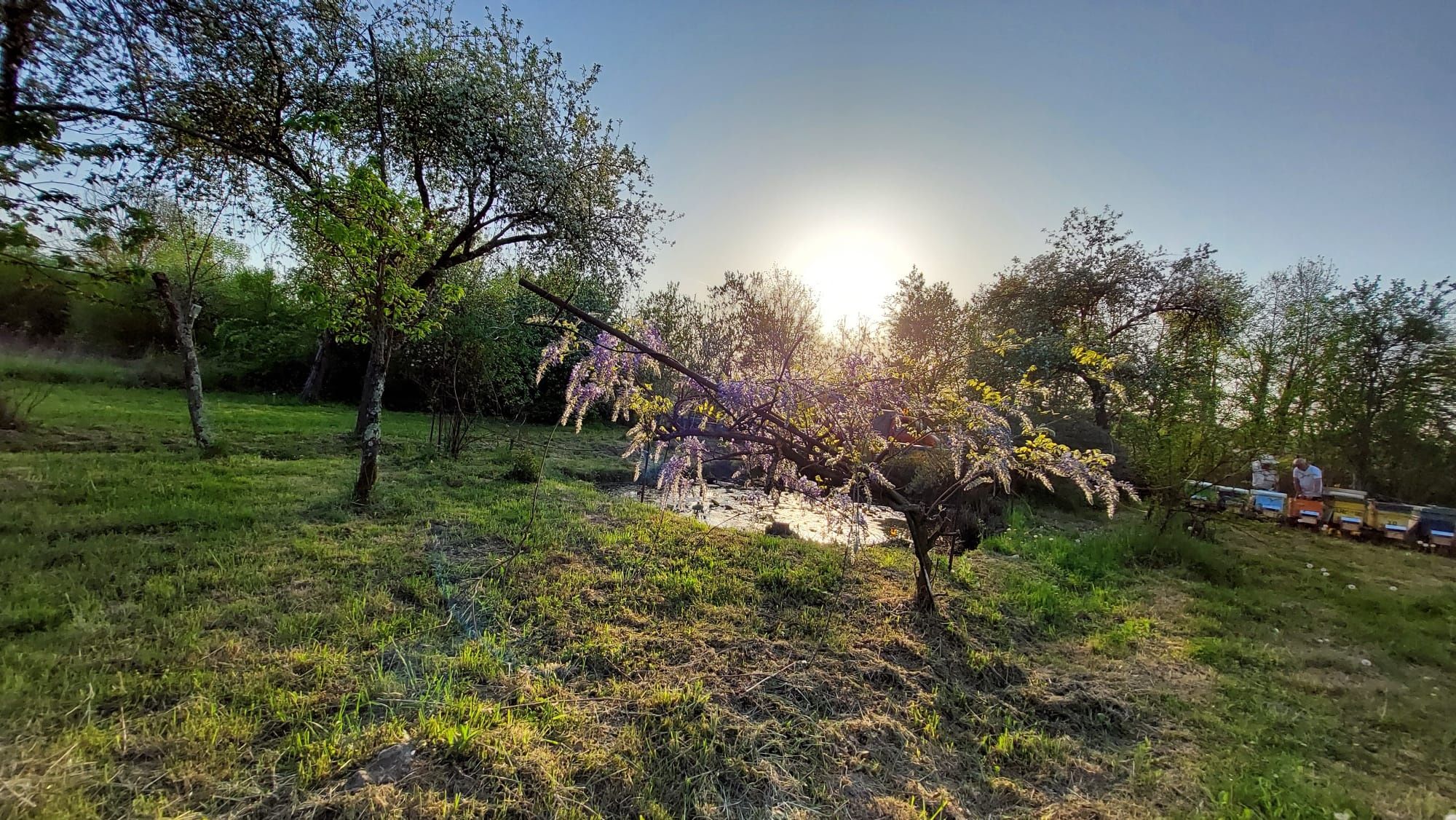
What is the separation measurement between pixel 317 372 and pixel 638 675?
23.2m

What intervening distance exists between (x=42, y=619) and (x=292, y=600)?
47.3 inches

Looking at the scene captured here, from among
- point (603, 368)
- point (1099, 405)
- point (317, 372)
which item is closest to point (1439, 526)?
point (1099, 405)

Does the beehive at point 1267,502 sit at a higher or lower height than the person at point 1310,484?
lower

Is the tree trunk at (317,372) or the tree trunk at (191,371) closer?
the tree trunk at (191,371)

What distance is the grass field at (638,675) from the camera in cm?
234

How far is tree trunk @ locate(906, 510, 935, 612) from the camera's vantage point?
4594 mm

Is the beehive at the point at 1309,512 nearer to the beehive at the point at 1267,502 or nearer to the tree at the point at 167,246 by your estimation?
the beehive at the point at 1267,502

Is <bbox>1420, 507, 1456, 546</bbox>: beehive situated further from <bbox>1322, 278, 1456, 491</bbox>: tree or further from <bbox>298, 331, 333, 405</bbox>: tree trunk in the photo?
<bbox>298, 331, 333, 405</bbox>: tree trunk

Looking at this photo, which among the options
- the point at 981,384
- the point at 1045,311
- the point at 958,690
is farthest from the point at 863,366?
the point at 1045,311

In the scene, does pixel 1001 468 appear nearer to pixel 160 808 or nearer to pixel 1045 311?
pixel 160 808

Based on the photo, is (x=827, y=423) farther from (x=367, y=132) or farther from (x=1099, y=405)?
(x=1099, y=405)

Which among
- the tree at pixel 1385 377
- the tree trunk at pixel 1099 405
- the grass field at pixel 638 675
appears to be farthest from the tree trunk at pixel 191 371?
the tree at pixel 1385 377

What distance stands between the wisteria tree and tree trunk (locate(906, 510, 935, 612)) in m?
0.01

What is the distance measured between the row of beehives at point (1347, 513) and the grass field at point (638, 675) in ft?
19.2
